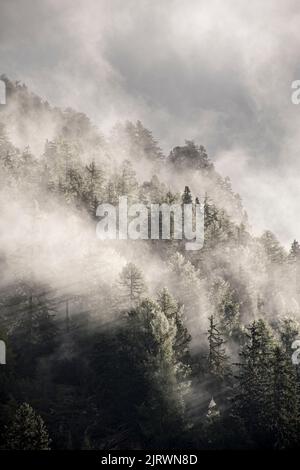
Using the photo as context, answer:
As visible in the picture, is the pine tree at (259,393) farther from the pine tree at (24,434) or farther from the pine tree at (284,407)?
the pine tree at (24,434)

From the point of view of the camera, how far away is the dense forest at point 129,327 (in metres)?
45.4

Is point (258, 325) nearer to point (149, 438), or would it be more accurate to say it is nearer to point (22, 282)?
point (149, 438)

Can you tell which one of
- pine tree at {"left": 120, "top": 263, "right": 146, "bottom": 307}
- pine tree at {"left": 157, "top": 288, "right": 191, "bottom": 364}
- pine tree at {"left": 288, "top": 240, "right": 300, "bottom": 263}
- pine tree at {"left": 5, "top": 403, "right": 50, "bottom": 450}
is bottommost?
pine tree at {"left": 5, "top": 403, "right": 50, "bottom": 450}

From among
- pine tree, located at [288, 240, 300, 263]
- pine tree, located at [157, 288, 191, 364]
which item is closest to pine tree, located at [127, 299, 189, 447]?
pine tree, located at [157, 288, 191, 364]

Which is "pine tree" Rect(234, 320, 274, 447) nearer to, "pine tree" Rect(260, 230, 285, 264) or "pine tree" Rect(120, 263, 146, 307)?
"pine tree" Rect(120, 263, 146, 307)

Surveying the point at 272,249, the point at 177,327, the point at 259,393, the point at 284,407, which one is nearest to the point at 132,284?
the point at 177,327

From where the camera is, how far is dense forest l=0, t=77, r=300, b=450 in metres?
45.4

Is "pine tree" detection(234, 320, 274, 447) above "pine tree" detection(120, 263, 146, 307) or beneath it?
beneath

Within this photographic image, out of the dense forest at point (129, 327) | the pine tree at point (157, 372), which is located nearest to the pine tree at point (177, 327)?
the dense forest at point (129, 327)

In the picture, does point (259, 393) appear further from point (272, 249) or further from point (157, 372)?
point (272, 249)

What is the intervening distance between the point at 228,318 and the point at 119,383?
2347cm

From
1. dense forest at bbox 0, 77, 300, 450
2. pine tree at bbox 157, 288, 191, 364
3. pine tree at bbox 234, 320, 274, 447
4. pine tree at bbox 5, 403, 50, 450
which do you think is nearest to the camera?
pine tree at bbox 5, 403, 50, 450

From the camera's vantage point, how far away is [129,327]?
52375 mm

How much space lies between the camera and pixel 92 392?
5416cm
